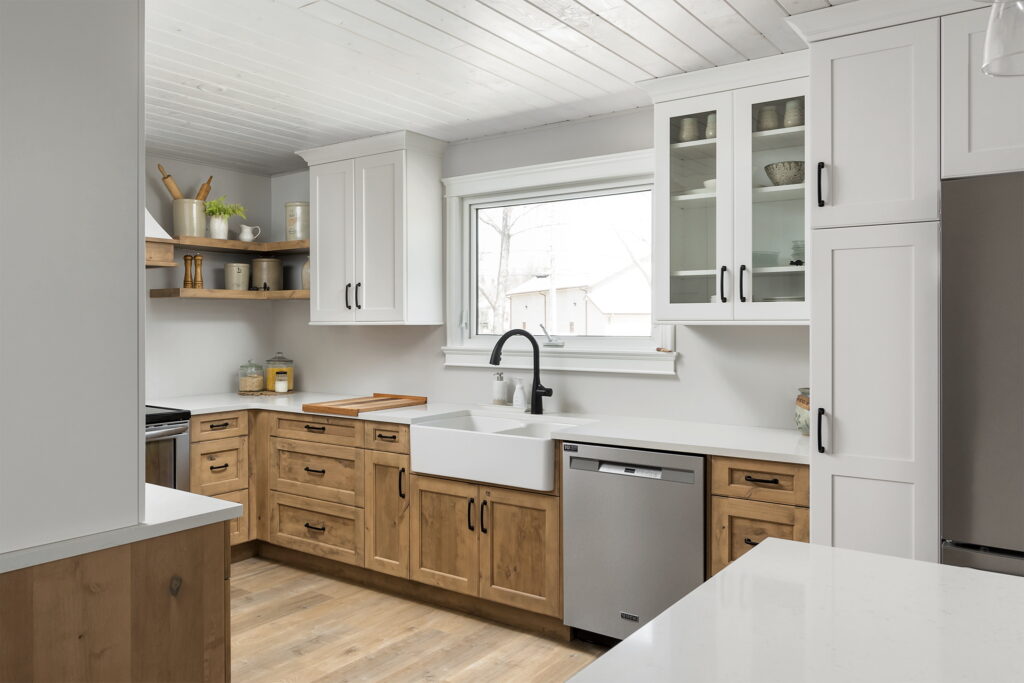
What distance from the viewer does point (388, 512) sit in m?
3.63

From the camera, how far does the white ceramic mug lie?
15.2 feet

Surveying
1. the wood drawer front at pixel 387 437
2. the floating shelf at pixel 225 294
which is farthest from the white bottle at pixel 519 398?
the floating shelf at pixel 225 294

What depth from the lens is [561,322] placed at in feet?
12.7

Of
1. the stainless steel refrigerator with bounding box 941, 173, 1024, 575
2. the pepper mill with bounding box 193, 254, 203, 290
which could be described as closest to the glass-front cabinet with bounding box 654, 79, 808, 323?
the stainless steel refrigerator with bounding box 941, 173, 1024, 575

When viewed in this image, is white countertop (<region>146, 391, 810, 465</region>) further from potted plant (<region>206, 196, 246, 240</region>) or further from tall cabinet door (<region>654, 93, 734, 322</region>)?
potted plant (<region>206, 196, 246, 240</region>)

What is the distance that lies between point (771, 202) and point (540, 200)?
135 cm

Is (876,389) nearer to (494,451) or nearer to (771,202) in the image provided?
(771,202)

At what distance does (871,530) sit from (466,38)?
84.6 inches

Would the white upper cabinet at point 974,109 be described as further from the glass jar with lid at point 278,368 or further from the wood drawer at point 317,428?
the glass jar with lid at point 278,368

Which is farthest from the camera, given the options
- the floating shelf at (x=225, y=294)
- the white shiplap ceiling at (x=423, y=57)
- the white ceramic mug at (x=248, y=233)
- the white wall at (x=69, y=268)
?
the white ceramic mug at (x=248, y=233)

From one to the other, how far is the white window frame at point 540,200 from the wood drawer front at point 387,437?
664 millimetres

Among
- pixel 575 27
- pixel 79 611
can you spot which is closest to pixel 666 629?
pixel 79 611

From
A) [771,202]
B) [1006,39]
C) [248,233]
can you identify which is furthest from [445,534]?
[1006,39]

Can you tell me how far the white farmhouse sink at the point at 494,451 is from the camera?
3.09m
